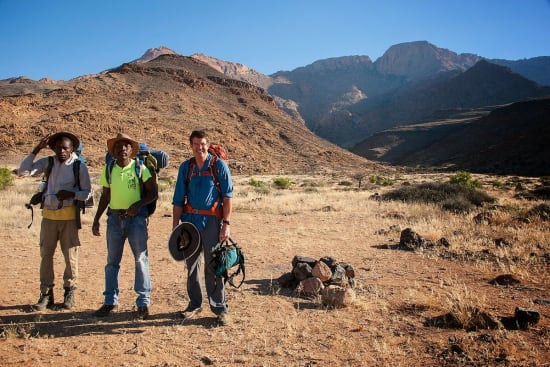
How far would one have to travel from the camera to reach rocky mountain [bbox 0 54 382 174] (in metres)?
44.0

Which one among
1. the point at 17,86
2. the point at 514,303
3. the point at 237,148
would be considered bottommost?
the point at 514,303

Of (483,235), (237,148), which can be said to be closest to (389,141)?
(237,148)

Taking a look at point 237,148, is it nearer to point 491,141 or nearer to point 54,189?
point 491,141

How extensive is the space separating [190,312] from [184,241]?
908 millimetres

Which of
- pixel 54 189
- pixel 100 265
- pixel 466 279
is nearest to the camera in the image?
pixel 54 189

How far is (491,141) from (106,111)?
64191mm

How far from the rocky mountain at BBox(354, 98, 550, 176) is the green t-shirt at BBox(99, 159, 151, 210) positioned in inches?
2023

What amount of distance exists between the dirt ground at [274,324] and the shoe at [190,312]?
7 cm

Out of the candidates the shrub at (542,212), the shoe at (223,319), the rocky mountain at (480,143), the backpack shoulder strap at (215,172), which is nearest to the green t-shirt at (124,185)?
the backpack shoulder strap at (215,172)

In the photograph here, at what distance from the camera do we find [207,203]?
4121 mm

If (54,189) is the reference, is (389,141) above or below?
above

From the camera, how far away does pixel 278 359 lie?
356 cm

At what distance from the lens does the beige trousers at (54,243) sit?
4.53m

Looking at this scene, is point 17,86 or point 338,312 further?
point 17,86
